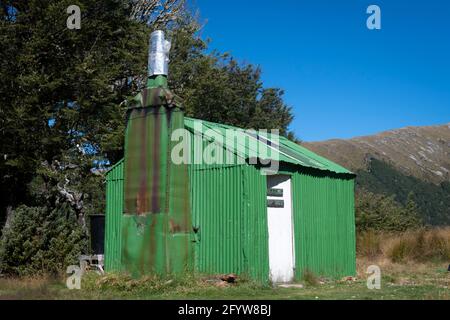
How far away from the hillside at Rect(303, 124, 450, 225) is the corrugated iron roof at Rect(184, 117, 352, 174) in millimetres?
67186

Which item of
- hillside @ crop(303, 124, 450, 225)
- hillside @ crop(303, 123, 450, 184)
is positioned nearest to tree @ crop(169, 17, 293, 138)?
hillside @ crop(303, 124, 450, 225)

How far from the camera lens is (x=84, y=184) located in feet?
70.9

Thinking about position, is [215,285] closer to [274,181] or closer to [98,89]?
[274,181]

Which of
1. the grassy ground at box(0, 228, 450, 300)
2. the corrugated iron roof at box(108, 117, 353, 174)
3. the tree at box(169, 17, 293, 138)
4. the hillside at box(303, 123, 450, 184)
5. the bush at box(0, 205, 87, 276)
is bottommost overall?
the grassy ground at box(0, 228, 450, 300)

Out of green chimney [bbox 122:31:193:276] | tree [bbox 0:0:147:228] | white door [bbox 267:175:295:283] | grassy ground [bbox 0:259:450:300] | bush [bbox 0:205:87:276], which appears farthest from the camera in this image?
tree [bbox 0:0:147:228]

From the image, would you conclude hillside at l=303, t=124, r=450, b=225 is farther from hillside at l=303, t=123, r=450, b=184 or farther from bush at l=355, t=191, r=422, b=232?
bush at l=355, t=191, r=422, b=232

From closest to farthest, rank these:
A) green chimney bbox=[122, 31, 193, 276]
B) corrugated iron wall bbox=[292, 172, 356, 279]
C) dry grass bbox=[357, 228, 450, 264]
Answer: green chimney bbox=[122, 31, 193, 276]
corrugated iron wall bbox=[292, 172, 356, 279]
dry grass bbox=[357, 228, 450, 264]

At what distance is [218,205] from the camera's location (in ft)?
46.1

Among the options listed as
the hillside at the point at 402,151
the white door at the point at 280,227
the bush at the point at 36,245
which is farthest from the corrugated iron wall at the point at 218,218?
the hillside at the point at 402,151

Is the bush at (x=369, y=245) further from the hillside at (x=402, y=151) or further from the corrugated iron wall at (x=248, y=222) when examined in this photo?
the hillside at (x=402, y=151)

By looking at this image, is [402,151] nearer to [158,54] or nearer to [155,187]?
[158,54]

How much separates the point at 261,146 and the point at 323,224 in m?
2.92

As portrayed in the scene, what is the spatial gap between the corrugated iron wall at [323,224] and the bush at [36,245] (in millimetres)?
6626

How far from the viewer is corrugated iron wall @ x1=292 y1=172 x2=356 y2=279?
15.3 metres
